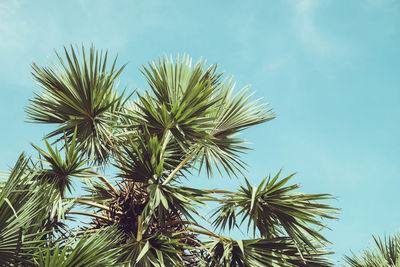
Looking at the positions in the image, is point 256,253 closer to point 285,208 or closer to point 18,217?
point 285,208

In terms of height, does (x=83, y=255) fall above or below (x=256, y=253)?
below

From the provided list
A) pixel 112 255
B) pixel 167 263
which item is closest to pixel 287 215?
pixel 167 263

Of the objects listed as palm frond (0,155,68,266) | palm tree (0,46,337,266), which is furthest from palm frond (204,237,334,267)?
palm frond (0,155,68,266)

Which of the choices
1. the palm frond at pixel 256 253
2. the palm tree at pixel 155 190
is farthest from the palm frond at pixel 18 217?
the palm frond at pixel 256 253

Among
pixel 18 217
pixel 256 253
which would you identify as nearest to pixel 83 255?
pixel 18 217

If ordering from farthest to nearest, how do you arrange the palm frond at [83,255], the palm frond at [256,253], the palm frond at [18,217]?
the palm frond at [256,253], the palm frond at [18,217], the palm frond at [83,255]

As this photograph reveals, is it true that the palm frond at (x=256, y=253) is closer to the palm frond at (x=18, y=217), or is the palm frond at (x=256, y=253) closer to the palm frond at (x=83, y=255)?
the palm frond at (x=83, y=255)

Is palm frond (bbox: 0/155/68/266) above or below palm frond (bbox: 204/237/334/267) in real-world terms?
below

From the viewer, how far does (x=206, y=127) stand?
228 inches

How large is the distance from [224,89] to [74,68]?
2.32m

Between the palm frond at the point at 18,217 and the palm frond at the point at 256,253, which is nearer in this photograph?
the palm frond at the point at 18,217

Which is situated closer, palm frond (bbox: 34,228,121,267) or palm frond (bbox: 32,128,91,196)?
palm frond (bbox: 34,228,121,267)

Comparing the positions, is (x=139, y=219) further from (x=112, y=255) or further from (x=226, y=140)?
(x=226, y=140)

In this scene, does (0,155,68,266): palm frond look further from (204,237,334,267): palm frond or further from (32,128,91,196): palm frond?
(204,237,334,267): palm frond
